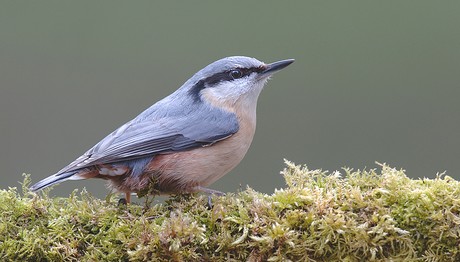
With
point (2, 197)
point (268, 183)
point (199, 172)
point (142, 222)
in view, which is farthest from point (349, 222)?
point (268, 183)

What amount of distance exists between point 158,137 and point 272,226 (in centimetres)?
113

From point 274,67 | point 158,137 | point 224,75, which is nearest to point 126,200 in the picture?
point 158,137

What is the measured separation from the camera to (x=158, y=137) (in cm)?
338

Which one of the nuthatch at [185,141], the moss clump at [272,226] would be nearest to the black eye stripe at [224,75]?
the nuthatch at [185,141]

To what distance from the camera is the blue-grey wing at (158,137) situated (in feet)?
10.8

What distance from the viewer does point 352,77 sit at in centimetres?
609

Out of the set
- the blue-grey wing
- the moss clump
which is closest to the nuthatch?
the blue-grey wing

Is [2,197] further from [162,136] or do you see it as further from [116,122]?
[116,122]

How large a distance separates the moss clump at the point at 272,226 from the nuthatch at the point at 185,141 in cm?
47

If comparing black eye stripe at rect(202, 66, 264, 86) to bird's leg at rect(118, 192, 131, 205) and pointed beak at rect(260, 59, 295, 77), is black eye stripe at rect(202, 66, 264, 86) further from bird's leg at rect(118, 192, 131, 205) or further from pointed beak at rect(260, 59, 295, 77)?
bird's leg at rect(118, 192, 131, 205)

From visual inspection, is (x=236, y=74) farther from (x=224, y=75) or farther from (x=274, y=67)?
(x=274, y=67)

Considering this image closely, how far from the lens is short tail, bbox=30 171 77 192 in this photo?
3.05m

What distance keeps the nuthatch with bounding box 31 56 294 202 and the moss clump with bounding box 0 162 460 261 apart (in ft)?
1.53

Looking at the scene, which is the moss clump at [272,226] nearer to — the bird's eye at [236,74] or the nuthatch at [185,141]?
the nuthatch at [185,141]
